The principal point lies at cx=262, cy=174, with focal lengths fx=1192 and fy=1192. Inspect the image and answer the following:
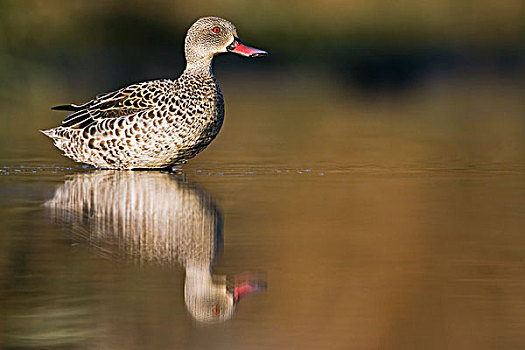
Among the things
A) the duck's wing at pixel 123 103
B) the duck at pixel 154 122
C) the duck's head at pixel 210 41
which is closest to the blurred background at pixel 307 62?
the duck's head at pixel 210 41

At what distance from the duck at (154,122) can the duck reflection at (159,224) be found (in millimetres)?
205

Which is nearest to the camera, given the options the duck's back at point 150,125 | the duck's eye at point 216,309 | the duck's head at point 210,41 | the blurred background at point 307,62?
the duck's eye at point 216,309

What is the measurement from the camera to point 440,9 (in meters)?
24.0

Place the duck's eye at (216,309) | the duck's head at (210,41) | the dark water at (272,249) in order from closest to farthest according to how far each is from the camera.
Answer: the dark water at (272,249) < the duck's eye at (216,309) < the duck's head at (210,41)

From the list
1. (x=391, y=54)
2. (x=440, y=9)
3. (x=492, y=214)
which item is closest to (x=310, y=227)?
(x=492, y=214)

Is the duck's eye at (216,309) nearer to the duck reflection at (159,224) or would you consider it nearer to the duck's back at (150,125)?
the duck reflection at (159,224)

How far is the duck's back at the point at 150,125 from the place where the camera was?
878 cm

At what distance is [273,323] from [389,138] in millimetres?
7395

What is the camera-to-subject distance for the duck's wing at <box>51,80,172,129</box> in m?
8.91

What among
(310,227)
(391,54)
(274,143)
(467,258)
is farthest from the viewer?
(391,54)

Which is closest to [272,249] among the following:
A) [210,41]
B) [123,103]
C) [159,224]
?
[159,224]

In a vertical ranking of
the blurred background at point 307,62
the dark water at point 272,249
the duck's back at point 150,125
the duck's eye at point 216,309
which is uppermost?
the blurred background at point 307,62

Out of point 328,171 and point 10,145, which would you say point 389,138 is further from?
point 10,145

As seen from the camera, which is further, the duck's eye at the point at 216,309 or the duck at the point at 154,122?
the duck at the point at 154,122
